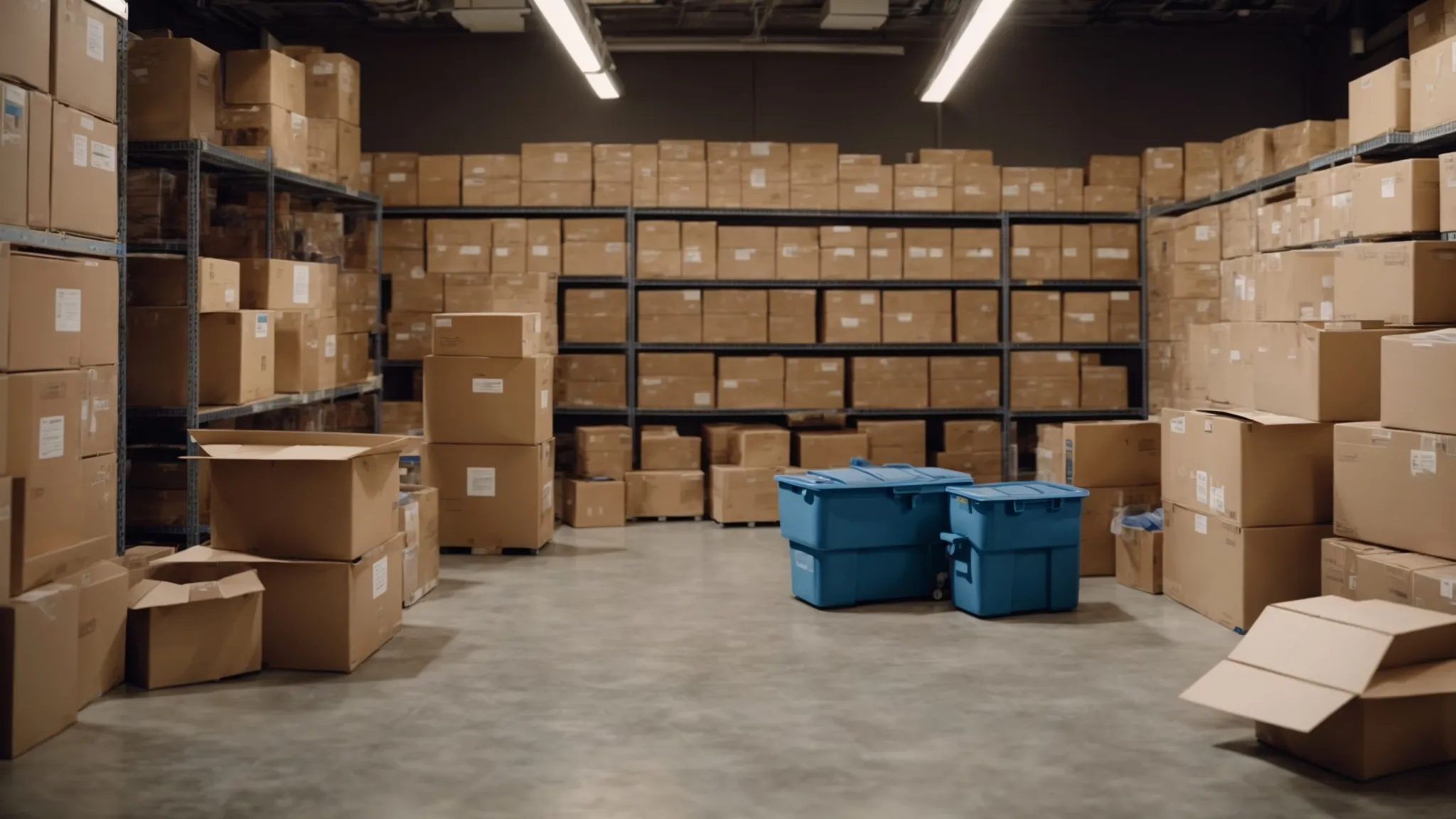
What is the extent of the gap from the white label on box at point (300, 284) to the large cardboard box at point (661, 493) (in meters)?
2.60

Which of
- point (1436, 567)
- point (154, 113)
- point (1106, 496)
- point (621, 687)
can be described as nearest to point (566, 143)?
point (154, 113)

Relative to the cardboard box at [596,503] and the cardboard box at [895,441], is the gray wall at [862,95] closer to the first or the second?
the cardboard box at [895,441]

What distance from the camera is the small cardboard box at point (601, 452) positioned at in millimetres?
8039

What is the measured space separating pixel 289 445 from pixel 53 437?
0.88 metres

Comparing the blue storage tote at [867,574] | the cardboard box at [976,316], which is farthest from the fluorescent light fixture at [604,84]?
the blue storage tote at [867,574]

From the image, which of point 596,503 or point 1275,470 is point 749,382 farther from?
point 1275,470

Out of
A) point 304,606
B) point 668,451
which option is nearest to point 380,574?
point 304,606

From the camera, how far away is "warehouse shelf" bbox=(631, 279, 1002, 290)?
339 inches

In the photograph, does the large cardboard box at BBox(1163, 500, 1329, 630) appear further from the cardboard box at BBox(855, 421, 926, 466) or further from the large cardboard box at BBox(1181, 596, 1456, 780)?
the cardboard box at BBox(855, 421, 926, 466)

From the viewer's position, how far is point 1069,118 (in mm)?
9578

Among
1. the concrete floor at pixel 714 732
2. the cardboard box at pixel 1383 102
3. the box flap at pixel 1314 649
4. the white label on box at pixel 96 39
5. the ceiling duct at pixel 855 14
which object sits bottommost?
the concrete floor at pixel 714 732

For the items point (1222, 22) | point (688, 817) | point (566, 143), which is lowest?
point (688, 817)

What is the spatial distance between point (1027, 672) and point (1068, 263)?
5120mm

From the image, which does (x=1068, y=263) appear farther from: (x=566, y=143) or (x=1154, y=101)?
(x=566, y=143)
